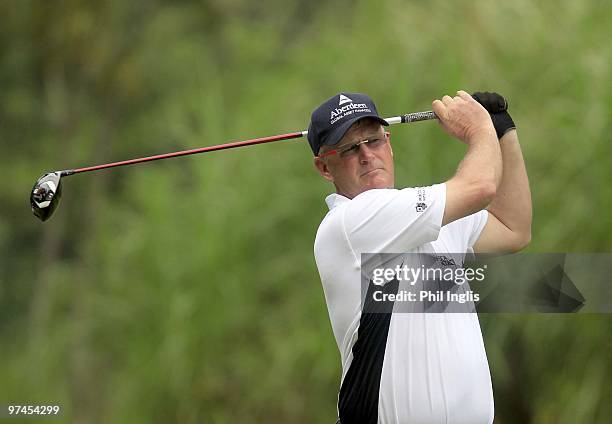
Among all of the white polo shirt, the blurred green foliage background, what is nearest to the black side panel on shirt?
the white polo shirt

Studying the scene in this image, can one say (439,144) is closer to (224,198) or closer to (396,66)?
Result: (396,66)

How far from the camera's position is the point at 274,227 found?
5.77 meters

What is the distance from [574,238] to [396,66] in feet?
5.08

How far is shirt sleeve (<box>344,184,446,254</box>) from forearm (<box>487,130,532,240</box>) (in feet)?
1.30

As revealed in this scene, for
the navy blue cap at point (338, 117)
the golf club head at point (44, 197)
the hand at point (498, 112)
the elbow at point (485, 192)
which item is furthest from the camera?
the golf club head at point (44, 197)

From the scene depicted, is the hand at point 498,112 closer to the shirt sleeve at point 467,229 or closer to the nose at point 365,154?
the shirt sleeve at point 467,229

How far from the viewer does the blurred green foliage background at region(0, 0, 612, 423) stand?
4707 mm

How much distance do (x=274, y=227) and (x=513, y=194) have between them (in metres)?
3.13

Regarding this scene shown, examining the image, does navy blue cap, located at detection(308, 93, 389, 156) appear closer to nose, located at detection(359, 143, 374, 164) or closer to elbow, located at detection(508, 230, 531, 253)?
nose, located at detection(359, 143, 374, 164)

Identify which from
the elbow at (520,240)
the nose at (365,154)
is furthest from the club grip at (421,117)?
the elbow at (520,240)

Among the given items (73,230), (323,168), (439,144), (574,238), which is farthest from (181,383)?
(73,230)

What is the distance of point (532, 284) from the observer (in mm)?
4297

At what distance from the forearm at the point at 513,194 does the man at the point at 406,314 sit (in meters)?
0.15

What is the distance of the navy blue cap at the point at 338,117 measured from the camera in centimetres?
258
